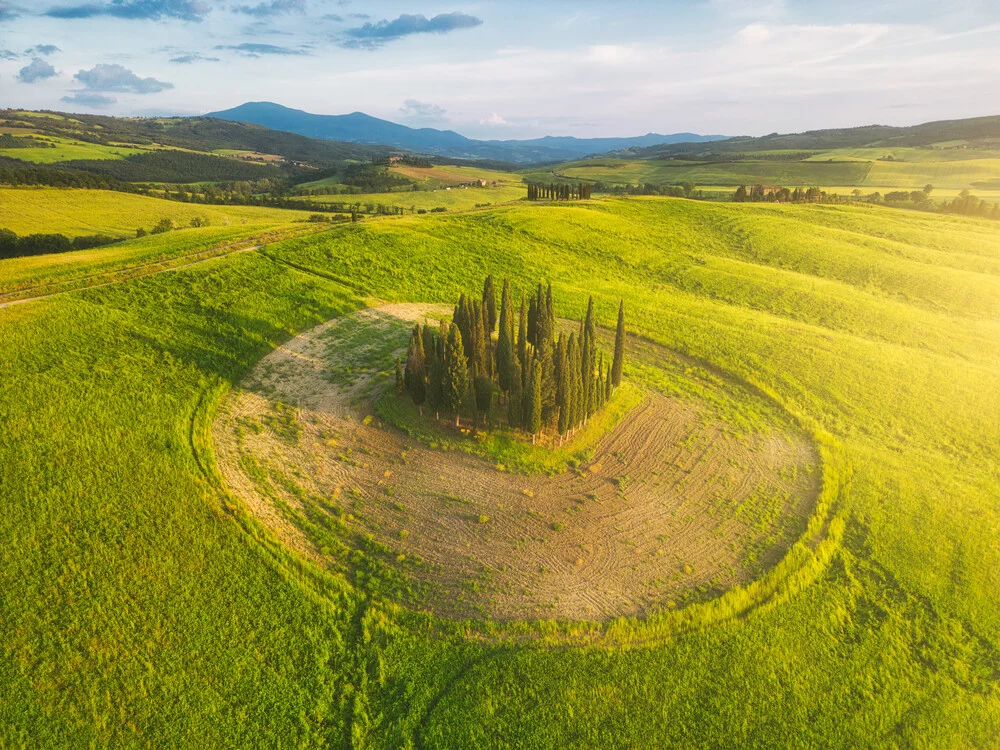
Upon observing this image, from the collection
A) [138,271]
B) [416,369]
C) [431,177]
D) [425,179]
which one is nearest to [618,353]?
[416,369]

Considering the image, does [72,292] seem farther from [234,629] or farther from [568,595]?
[568,595]

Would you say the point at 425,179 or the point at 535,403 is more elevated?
the point at 425,179

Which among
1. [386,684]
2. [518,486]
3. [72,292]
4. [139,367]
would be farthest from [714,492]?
[72,292]

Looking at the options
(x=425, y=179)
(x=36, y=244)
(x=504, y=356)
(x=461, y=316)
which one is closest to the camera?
(x=504, y=356)

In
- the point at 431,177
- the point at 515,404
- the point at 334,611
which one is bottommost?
the point at 334,611

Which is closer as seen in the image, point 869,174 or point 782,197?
point 782,197

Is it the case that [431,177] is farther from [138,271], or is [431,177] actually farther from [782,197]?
[138,271]
